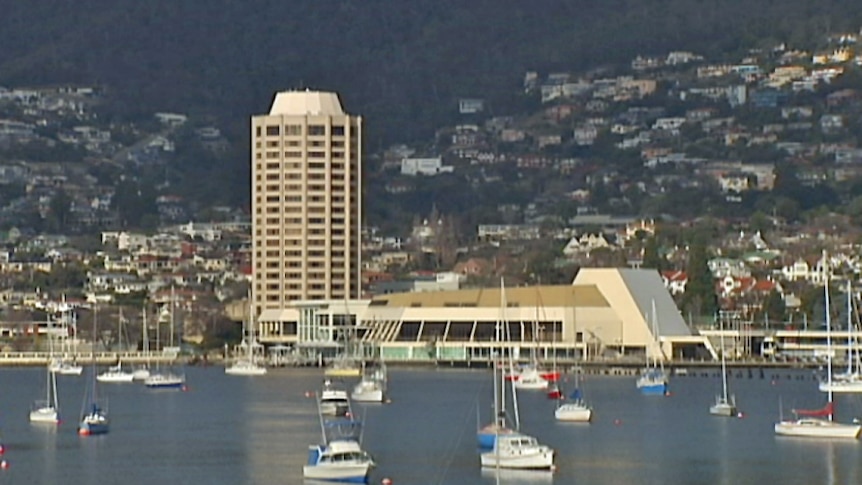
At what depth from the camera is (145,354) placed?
170 meters

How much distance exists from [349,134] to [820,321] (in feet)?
131

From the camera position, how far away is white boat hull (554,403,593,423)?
106375 mm

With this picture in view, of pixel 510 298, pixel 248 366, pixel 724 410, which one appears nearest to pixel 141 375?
pixel 248 366

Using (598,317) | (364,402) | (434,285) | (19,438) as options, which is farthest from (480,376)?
(19,438)

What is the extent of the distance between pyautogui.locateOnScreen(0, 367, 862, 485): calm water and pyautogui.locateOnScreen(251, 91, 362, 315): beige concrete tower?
47.2 meters

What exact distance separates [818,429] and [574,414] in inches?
563

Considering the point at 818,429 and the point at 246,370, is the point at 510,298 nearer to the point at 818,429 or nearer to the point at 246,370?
the point at 246,370

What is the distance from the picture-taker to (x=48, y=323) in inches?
7338

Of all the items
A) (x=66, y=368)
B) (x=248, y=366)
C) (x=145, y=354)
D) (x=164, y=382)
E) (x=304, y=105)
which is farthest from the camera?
(x=304, y=105)

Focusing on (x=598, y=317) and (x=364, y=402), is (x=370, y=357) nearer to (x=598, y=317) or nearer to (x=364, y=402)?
(x=598, y=317)

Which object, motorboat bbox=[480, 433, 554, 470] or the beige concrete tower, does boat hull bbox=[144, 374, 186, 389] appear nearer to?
the beige concrete tower

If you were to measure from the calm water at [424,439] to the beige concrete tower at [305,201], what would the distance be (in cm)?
4719

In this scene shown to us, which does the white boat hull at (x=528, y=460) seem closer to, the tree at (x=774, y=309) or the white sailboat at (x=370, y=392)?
the white sailboat at (x=370, y=392)

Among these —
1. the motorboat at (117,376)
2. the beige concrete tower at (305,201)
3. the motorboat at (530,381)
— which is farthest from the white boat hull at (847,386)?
the beige concrete tower at (305,201)
